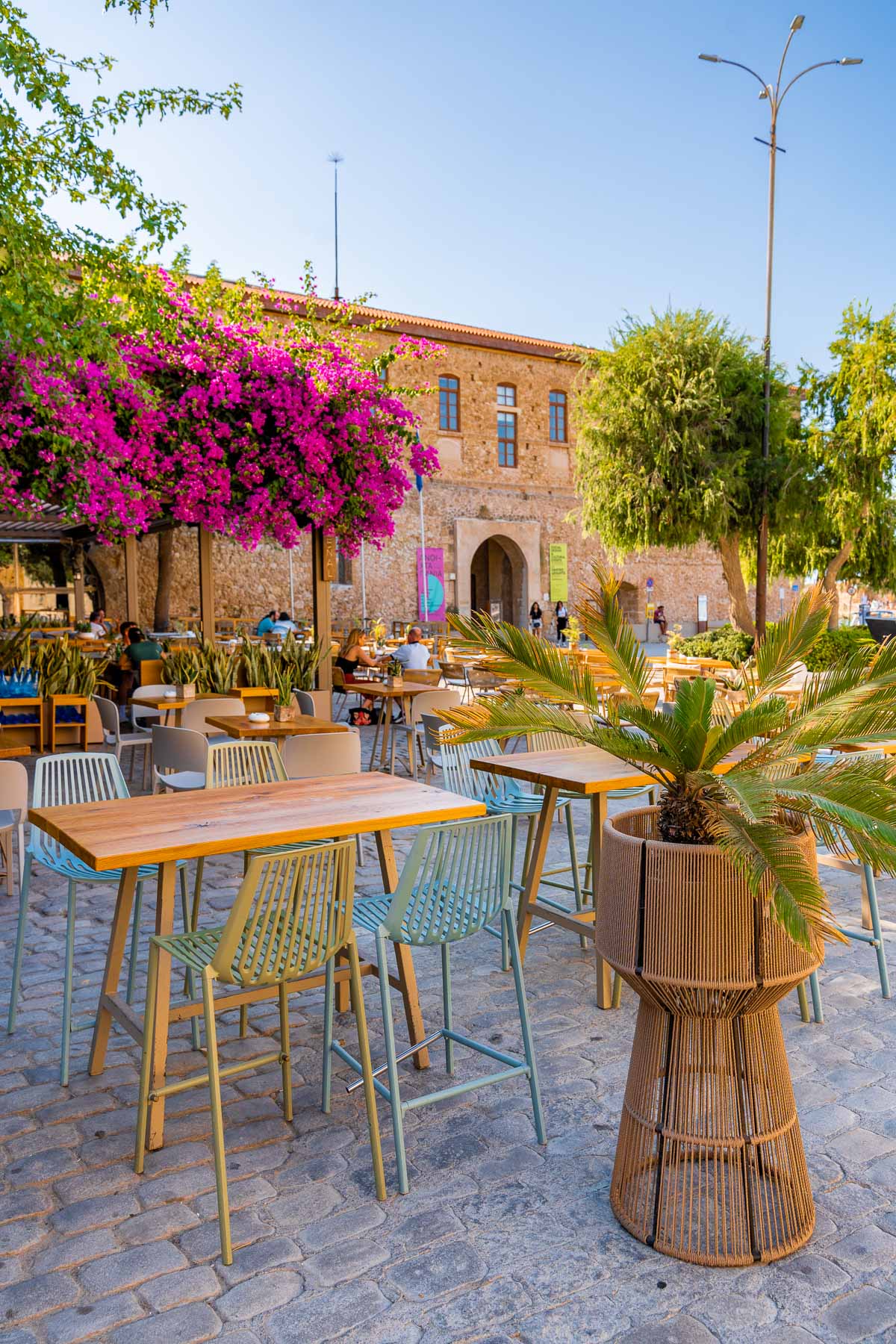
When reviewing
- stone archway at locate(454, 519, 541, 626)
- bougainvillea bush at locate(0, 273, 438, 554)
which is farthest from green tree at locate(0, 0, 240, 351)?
stone archway at locate(454, 519, 541, 626)

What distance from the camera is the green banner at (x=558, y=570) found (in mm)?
25047

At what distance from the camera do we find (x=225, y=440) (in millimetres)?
8234

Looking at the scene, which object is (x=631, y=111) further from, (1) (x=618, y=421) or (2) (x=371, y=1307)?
(2) (x=371, y=1307)

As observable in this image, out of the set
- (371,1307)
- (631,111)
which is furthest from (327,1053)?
(631,111)

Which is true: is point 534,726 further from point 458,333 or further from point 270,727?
point 458,333

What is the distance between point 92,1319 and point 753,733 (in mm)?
1767

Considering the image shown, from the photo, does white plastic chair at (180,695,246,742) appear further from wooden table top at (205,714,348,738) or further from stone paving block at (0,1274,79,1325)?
stone paving block at (0,1274,79,1325)

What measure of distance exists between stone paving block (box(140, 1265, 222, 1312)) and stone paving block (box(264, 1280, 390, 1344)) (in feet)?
0.53

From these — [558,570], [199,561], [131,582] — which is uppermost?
[558,570]

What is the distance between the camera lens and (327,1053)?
8.68ft

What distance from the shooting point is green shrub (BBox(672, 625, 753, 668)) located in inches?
555

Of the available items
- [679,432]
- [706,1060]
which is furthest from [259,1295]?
[679,432]

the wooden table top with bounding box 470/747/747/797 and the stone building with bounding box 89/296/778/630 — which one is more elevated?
the stone building with bounding box 89/296/778/630

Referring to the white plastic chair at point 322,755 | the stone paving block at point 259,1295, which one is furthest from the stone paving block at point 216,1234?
the white plastic chair at point 322,755
